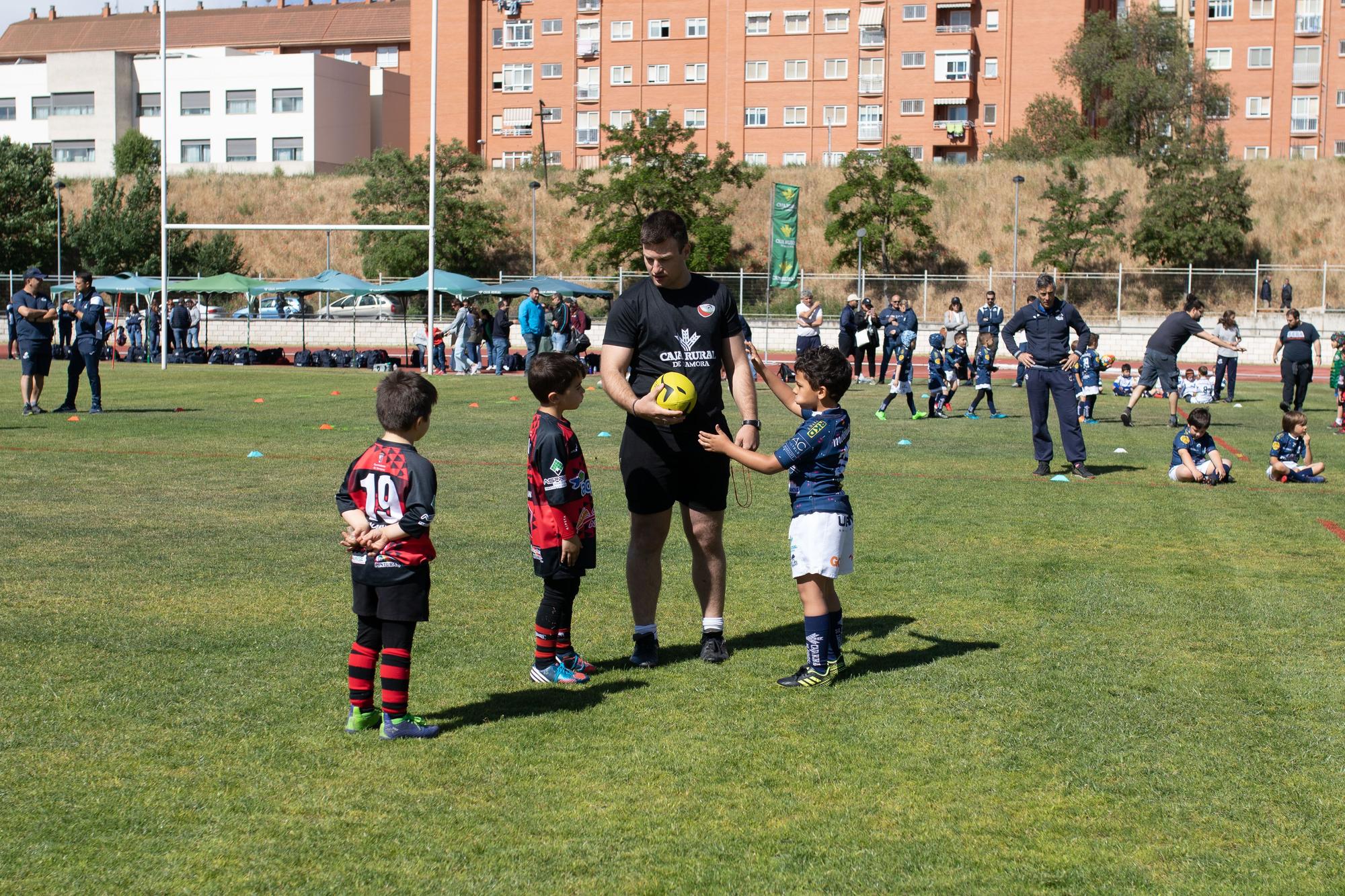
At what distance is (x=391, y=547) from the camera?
5.05 metres

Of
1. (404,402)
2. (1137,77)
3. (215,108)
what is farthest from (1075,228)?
(215,108)

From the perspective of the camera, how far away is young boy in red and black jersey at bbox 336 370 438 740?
504 cm

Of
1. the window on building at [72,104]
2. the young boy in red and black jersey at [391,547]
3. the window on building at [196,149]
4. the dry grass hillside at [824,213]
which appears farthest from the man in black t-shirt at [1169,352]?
the window on building at [72,104]

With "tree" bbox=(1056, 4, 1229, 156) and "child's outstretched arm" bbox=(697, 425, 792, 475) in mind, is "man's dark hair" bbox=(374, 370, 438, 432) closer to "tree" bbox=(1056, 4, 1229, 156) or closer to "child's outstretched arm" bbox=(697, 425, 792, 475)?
"child's outstretched arm" bbox=(697, 425, 792, 475)

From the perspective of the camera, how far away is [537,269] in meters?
62.8

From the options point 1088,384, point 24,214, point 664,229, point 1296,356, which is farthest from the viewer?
point 24,214

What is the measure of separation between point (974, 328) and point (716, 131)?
39528 mm

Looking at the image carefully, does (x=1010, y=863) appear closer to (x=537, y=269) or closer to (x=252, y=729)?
(x=252, y=729)

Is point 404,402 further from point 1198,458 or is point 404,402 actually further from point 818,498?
point 1198,458

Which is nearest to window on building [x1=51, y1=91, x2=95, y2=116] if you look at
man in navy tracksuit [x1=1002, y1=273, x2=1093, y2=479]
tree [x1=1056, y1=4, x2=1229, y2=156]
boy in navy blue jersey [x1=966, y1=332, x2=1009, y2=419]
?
tree [x1=1056, y1=4, x2=1229, y2=156]

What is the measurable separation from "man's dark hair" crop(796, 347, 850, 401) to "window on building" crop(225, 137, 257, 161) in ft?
290

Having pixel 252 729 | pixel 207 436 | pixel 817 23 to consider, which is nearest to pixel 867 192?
pixel 817 23

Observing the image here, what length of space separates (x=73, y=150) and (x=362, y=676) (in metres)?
96.8

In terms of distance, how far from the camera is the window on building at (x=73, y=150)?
90562mm
